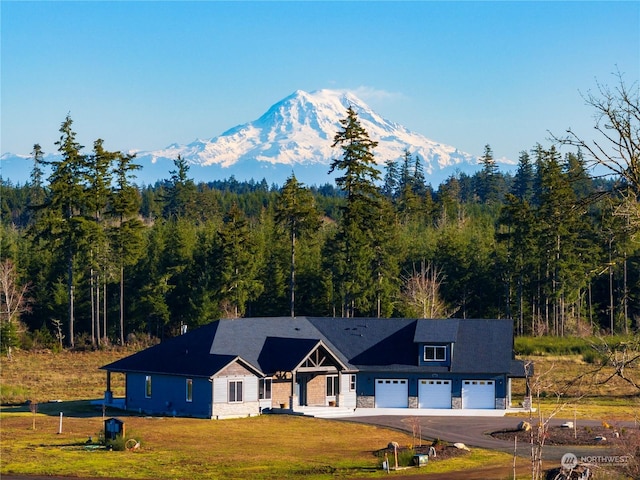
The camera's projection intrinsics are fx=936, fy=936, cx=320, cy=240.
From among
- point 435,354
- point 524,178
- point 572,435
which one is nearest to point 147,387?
point 435,354

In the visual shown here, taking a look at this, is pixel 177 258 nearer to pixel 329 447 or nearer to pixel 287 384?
pixel 287 384

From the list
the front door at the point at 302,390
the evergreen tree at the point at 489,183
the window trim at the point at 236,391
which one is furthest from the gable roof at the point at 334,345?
the evergreen tree at the point at 489,183

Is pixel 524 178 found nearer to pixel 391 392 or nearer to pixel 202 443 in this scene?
pixel 391 392

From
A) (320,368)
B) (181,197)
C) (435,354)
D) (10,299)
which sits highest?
(181,197)

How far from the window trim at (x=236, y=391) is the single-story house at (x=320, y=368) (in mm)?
52

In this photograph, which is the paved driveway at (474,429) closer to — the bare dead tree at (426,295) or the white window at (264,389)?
the white window at (264,389)

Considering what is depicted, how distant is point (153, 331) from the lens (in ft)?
289

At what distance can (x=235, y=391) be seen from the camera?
4838cm

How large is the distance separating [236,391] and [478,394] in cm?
1361

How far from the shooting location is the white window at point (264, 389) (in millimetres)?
49938

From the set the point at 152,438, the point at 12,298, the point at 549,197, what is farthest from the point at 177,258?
the point at 152,438

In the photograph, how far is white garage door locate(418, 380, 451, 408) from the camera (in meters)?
52.4

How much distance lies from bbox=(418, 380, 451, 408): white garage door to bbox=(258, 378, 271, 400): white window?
866cm

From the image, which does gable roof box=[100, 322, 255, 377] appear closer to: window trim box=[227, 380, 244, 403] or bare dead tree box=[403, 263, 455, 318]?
window trim box=[227, 380, 244, 403]
